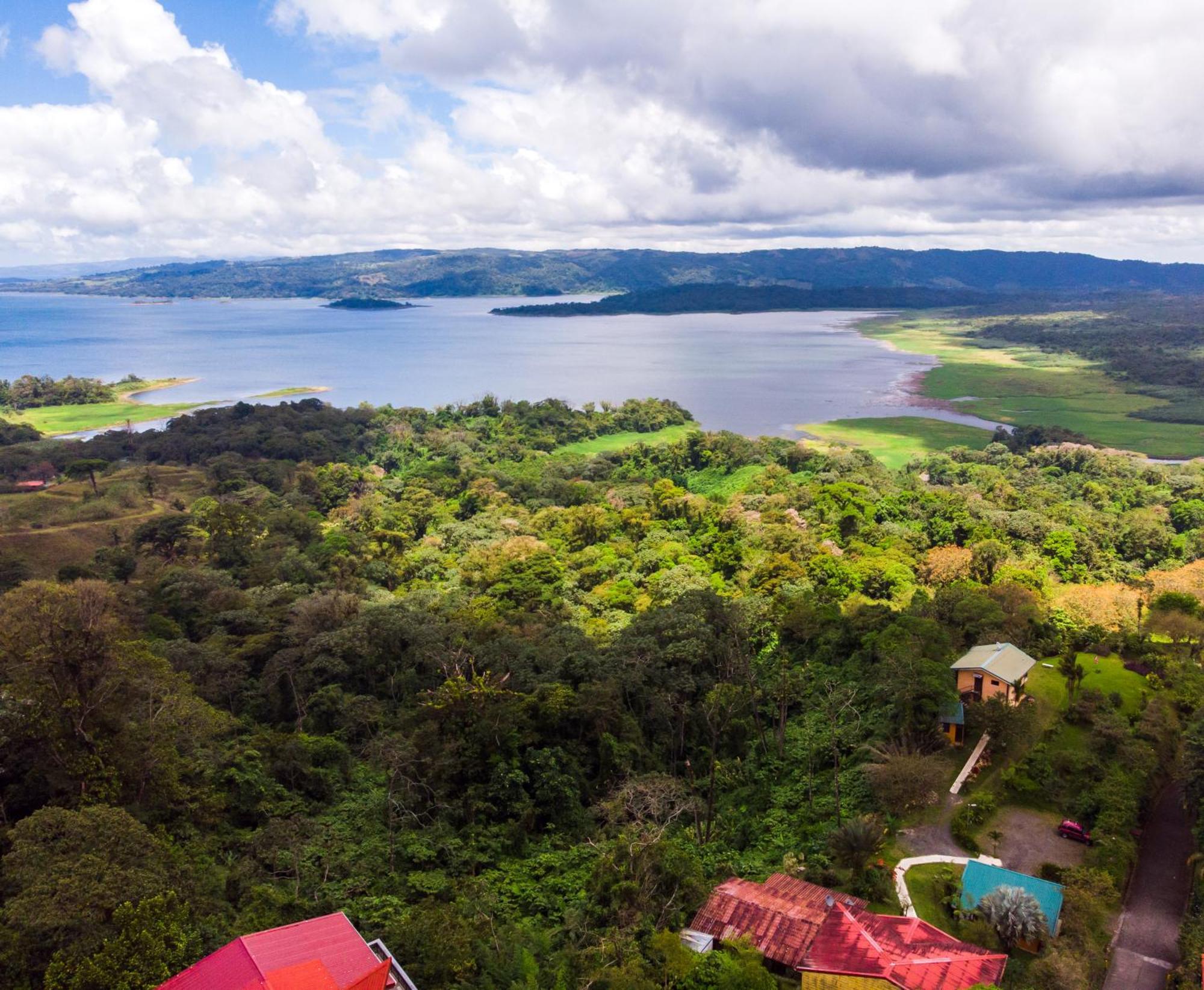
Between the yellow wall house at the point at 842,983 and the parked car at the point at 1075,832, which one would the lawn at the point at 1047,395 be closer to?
the parked car at the point at 1075,832

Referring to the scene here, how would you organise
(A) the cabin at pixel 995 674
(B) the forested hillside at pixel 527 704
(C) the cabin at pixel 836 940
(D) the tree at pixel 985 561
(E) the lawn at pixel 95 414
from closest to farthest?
(C) the cabin at pixel 836 940 < (B) the forested hillside at pixel 527 704 < (A) the cabin at pixel 995 674 < (D) the tree at pixel 985 561 < (E) the lawn at pixel 95 414

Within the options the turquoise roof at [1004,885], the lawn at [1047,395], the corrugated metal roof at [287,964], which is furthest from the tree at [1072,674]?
the lawn at [1047,395]

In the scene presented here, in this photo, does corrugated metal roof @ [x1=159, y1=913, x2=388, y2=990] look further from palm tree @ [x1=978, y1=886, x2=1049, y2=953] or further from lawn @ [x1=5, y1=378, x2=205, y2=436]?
lawn @ [x1=5, y1=378, x2=205, y2=436]

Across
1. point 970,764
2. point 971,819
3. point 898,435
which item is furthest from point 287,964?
point 898,435

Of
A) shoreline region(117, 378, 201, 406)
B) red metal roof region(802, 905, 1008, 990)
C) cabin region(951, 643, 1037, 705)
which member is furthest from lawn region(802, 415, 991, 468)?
shoreline region(117, 378, 201, 406)

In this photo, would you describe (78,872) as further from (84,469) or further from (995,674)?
(84,469)

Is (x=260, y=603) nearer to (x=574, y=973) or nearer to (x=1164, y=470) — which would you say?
(x=574, y=973)

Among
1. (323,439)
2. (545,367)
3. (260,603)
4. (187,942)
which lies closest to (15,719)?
(187,942)
